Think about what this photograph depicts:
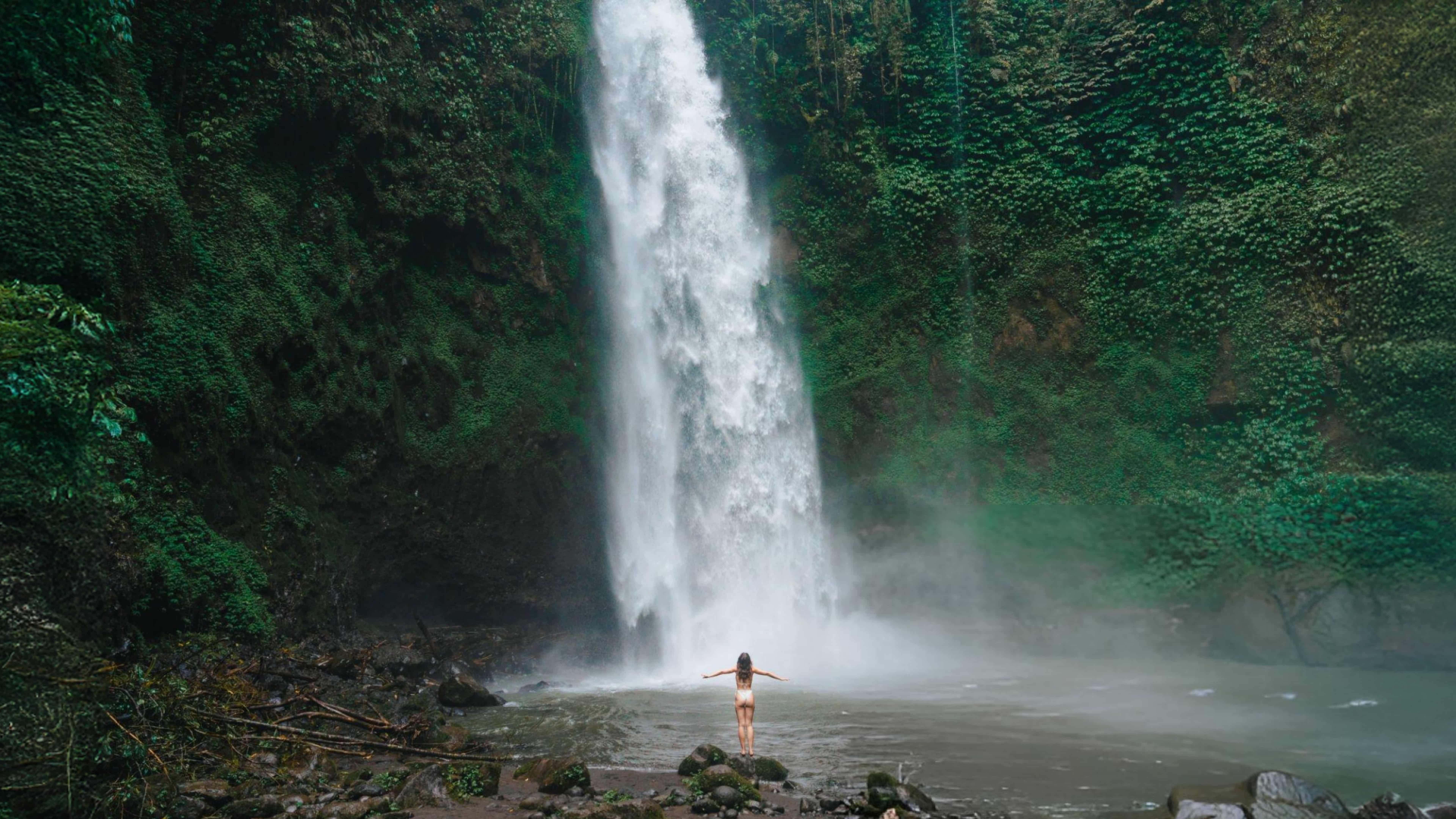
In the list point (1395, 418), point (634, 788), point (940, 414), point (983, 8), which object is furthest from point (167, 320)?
point (1395, 418)

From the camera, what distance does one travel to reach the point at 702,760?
26.7 feet

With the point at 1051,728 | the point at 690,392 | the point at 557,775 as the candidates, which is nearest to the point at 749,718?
the point at 557,775

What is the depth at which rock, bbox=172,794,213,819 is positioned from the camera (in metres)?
6.39

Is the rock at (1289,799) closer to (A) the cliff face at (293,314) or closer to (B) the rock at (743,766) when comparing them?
(B) the rock at (743,766)

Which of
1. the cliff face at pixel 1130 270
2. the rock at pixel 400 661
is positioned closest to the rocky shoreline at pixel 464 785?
the rock at pixel 400 661

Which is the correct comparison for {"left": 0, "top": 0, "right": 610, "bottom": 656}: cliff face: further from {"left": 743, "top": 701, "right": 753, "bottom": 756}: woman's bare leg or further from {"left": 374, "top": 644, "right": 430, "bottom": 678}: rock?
{"left": 743, "top": 701, "right": 753, "bottom": 756}: woman's bare leg

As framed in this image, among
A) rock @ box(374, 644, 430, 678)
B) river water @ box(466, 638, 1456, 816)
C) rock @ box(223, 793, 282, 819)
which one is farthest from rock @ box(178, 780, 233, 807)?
rock @ box(374, 644, 430, 678)

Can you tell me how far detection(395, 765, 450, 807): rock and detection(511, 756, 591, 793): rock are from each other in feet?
2.79

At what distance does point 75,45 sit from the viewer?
395 inches

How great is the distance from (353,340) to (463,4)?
711 cm

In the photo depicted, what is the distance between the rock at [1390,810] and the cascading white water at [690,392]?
1103cm

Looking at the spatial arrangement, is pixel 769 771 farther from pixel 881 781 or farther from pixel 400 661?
pixel 400 661

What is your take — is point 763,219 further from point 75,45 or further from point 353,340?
point 75,45

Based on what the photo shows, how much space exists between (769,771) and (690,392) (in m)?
10.7
